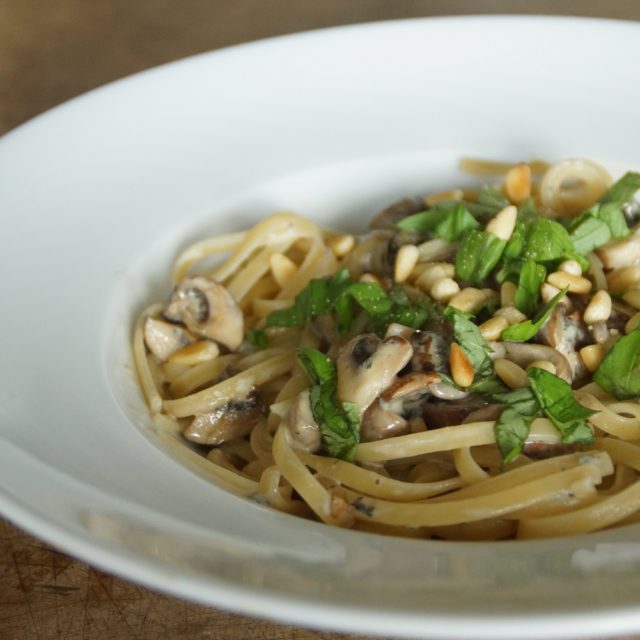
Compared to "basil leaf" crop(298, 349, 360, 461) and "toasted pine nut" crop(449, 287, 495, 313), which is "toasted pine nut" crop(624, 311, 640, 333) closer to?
Answer: "toasted pine nut" crop(449, 287, 495, 313)

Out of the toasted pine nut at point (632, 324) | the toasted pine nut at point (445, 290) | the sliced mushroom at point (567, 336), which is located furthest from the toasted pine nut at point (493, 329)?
the toasted pine nut at point (632, 324)

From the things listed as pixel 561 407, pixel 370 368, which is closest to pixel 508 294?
pixel 561 407

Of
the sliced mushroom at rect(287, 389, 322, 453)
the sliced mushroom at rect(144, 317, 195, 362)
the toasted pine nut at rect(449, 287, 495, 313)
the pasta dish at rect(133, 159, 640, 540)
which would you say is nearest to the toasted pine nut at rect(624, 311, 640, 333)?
the pasta dish at rect(133, 159, 640, 540)

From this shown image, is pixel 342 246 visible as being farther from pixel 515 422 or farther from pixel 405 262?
pixel 515 422

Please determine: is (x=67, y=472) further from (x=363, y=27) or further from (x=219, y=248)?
(x=363, y=27)

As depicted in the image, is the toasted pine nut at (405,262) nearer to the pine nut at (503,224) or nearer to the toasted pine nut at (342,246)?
the pine nut at (503,224)

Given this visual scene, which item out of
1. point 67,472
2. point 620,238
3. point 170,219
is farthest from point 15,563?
point 620,238
